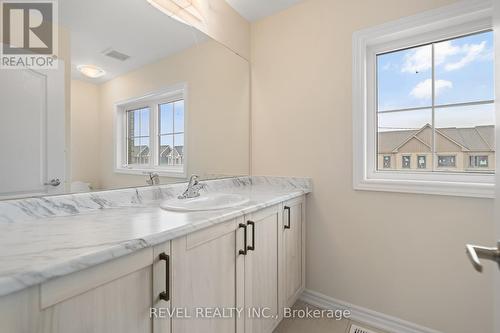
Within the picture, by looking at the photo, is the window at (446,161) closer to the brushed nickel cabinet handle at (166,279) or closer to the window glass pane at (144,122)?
the brushed nickel cabinet handle at (166,279)

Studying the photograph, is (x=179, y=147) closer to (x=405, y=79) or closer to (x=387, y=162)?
(x=387, y=162)

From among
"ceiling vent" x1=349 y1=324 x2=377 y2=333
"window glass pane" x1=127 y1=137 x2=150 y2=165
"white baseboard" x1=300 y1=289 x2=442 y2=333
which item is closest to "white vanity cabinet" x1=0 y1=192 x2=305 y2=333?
"white baseboard" x1=300 y1=289 x2=442 y2=333

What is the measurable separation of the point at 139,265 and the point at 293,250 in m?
1.15

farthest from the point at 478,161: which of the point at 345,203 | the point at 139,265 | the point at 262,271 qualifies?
the point at 139,265

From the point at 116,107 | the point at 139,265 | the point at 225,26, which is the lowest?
the point at 139,265

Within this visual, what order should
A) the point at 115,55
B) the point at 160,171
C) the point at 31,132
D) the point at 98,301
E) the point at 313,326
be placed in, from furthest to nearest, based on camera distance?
the point at 313,326 → the point at 160,171 → the point at 115,55 → the point at 31,132 → the point at 98,301

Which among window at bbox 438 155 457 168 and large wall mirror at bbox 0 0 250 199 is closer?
large wall mirror at bbox 0 0 250 199

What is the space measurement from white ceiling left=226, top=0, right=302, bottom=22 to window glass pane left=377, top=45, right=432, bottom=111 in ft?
2.82

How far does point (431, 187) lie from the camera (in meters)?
1.38

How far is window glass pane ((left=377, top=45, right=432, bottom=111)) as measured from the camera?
4.98 feet

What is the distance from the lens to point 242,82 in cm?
207

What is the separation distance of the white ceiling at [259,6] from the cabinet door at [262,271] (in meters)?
1.61

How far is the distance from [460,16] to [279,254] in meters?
1.70

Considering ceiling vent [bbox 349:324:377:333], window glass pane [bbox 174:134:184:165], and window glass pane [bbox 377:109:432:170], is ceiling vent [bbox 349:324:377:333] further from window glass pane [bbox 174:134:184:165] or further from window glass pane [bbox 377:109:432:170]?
window glass pane [bbox 174:134:184:165]
